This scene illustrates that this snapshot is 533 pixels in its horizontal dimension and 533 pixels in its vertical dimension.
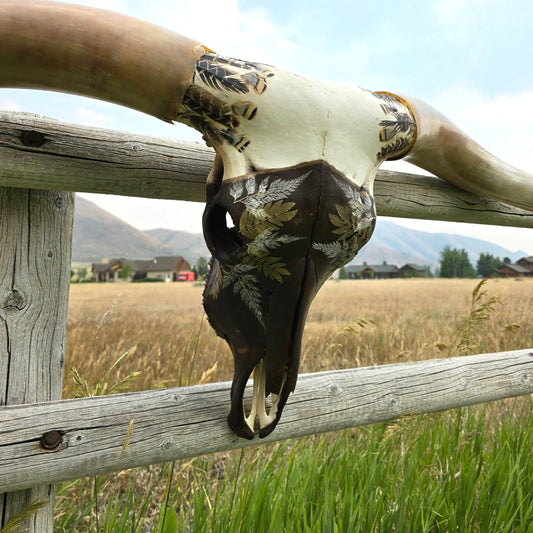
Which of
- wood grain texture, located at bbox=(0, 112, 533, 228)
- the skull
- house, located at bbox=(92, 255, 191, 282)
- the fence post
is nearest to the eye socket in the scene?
the skull

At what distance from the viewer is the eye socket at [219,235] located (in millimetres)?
748

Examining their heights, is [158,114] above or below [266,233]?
above

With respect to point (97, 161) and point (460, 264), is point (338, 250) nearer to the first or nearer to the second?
point (97, 161)

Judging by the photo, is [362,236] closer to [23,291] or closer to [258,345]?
[258,345]

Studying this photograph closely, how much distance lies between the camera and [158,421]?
3.32 ft

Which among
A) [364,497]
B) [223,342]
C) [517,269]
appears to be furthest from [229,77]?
[517,269]

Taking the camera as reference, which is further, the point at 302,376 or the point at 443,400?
the point at 443,400

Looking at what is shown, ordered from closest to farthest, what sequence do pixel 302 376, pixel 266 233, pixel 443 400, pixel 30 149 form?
pixel 266 233, pixel 30 149, pixel 302 376, pixel 443 400

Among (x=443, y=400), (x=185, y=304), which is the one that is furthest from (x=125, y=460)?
(x=185, y=304)

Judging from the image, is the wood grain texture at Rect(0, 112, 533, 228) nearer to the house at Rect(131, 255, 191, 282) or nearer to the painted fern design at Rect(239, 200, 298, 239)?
the painted fern design at Rect(239, 200, 298, 239)

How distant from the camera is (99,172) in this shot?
1.02 meters

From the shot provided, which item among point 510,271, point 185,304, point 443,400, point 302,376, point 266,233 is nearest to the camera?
point 266,233

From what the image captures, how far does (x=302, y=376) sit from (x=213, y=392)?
269 mm

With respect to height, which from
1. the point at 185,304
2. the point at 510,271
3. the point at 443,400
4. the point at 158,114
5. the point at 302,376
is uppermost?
the point at 158,114
